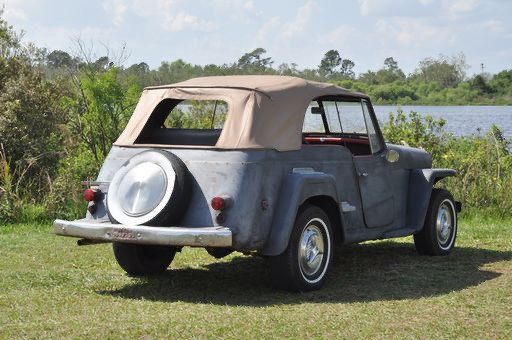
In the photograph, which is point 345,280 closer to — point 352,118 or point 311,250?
point 311,250

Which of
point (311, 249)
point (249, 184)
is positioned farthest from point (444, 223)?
point (249, 184)

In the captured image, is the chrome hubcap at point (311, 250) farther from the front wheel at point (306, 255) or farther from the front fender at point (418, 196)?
the front fender at point (418, 196)

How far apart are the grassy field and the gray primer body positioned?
1.68ft

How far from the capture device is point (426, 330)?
22.5 ft

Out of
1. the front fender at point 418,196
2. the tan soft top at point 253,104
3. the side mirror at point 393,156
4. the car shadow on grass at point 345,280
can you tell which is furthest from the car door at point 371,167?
the tan soft top at point 253,104

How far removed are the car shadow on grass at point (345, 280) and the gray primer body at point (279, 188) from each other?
1.34ft

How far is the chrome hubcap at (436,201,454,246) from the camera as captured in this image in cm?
1042

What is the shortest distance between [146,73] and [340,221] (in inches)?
706

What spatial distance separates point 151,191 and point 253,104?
1.16m

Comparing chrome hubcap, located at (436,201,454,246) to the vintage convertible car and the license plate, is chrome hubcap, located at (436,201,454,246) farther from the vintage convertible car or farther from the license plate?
the license plate

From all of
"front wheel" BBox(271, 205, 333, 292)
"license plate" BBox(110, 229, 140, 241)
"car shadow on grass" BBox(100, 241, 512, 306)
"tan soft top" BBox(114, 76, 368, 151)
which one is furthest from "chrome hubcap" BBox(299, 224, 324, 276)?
"license plate" BBox(110, 229, 140, 241)

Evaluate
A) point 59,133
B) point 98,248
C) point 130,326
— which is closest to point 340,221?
point 130,326

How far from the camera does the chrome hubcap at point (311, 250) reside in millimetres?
8242

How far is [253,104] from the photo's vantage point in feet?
27.3
